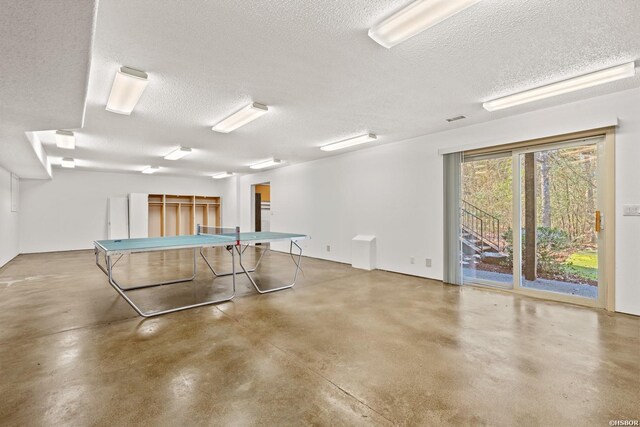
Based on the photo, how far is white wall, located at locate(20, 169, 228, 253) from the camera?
8312 millimetres

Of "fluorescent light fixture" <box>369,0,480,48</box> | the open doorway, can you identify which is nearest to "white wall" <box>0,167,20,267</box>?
the open doorway

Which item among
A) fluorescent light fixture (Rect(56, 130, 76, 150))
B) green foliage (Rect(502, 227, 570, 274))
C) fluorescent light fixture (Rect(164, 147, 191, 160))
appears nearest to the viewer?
green foliage (Rect(502, 227, 570, 274))

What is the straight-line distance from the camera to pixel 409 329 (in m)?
2.94

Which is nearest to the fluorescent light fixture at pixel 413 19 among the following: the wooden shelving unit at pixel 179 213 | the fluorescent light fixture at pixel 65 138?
the fluorescent light fixture at pixel 65 138

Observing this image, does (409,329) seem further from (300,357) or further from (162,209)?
(162,209)

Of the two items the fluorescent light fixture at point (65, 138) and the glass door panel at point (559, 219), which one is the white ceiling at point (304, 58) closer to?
the fluorescent light fixture at point (65, 138)

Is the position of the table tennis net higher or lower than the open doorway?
lower

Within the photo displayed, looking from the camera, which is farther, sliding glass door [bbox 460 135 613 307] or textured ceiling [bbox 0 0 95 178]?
sliding glass door [bbox 460 135 613 307]

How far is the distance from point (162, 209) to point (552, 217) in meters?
10.9

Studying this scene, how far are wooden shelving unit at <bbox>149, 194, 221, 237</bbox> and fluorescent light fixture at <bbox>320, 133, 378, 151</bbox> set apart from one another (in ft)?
22.6

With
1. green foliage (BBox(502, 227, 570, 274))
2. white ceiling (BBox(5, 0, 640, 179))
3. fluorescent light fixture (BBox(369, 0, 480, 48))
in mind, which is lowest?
green foliage (BBox(502, 227, 570, 274))

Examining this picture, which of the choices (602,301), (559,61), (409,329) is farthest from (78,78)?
(602,301)

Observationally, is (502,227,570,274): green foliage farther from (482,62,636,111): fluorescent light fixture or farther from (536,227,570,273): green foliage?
(482,62,636,111): fluorescent light fixture

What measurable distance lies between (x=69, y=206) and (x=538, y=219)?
38.2ft
